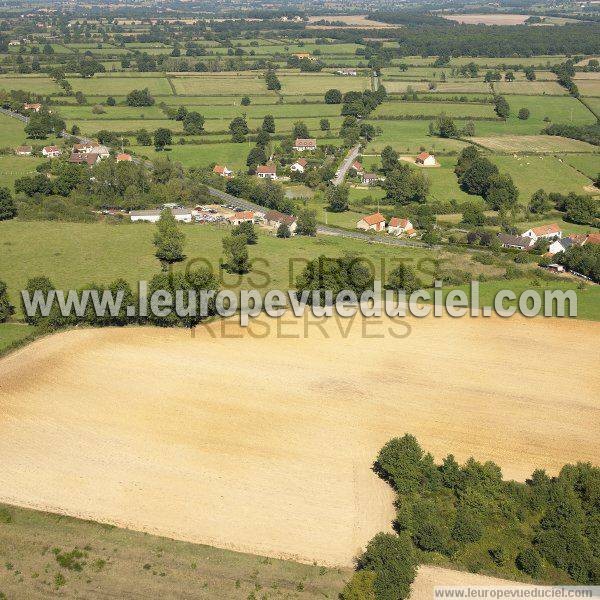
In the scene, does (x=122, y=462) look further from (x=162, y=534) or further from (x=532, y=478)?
(x=532, y=478)

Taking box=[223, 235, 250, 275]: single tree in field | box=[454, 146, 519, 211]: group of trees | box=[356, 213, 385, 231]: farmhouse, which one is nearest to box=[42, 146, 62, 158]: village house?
box=[356, 213, 385, 231]: farmhouse

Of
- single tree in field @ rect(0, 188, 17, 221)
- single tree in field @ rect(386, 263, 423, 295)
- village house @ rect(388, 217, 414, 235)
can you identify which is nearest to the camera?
single tree in field @ rect(386, 263, 423, 295)

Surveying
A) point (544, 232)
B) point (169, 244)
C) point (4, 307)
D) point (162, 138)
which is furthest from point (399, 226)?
point (162, 138)

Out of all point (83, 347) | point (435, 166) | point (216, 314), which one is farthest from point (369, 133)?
point (83, 347)

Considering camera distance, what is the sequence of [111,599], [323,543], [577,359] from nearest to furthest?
[111,599], [323,543], [577,359]

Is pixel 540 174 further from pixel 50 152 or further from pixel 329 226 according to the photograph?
pixel 50 152

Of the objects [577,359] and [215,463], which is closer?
[215,463]

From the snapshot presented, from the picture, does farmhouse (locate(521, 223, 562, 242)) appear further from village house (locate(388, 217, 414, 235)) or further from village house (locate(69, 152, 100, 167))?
village house (locate(69, 152, 100, 167))
